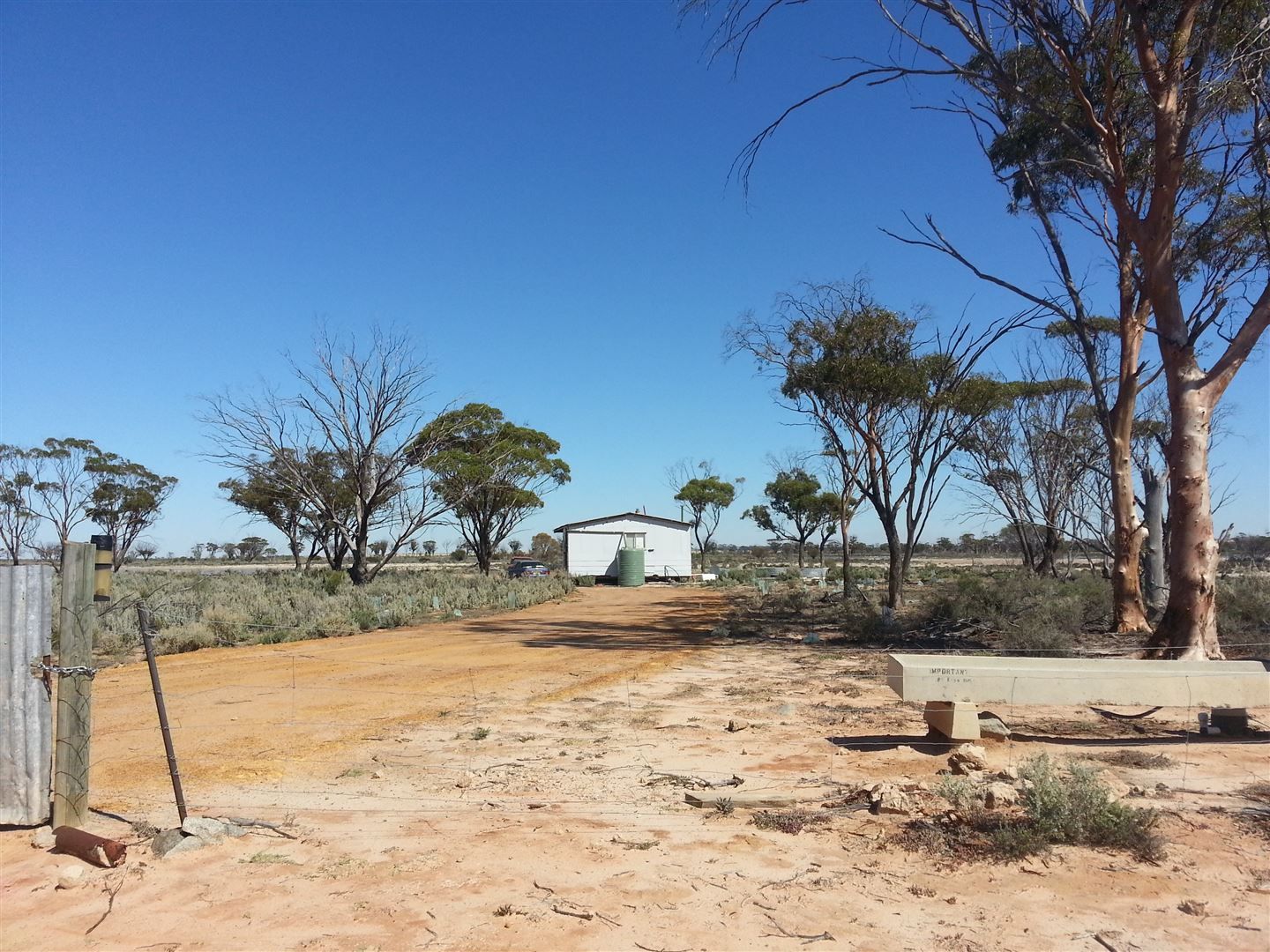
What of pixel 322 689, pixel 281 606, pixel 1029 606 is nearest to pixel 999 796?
pixel 322 689

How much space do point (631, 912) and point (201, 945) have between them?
214 cm

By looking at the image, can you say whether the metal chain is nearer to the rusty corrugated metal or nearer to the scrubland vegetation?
the rusty corrugated metal

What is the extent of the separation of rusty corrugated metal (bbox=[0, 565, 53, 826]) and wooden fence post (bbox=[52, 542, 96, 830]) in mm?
125

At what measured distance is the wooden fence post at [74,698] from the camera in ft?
18.5

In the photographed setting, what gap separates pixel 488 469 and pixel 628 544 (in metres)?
14.4

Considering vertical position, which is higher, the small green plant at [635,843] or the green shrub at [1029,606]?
the green shrub at [1029,606]

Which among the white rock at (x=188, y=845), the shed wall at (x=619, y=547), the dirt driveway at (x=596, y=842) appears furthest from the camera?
the shed wall at (x=619, y=547)

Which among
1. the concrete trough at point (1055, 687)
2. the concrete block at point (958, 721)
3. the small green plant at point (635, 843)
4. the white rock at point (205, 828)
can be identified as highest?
the concrete trough at point (1055, 687)

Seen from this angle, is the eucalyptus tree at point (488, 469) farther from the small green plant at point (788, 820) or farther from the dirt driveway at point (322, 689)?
the small green plant at point (788, 820)

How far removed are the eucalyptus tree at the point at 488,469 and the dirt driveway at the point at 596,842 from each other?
82.2 ft

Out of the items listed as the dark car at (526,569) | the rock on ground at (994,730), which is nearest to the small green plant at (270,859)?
the rock on ground at (994,730)

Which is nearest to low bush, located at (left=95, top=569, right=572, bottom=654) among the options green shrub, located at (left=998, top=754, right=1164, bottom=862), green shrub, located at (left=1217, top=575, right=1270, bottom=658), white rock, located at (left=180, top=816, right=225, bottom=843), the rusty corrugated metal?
the rusty corrugated metal

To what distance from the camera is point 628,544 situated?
2048 inches

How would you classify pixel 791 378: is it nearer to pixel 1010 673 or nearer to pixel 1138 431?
pixel 1138 431
